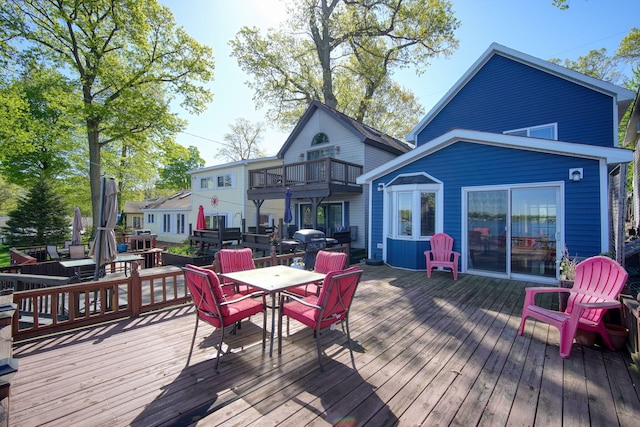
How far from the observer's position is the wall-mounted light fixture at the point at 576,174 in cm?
561

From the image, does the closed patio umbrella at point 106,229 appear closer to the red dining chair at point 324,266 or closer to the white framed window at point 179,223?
the red dining chair at point 324,266

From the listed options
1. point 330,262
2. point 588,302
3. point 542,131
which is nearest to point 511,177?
point 542,131

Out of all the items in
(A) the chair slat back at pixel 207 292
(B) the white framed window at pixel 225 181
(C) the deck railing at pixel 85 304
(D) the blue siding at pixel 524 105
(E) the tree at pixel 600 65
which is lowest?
(C) the deck railing at pixel 85 304

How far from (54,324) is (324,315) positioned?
3.67 m

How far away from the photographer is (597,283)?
137 inches

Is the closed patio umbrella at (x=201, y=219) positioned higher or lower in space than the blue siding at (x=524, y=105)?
lower

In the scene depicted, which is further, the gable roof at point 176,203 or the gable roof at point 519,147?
the gable roof at point 176,203

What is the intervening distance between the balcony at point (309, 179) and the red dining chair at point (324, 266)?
6318 millimetres

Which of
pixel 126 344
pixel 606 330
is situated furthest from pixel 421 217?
pixel 126 344

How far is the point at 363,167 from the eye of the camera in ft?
40.8

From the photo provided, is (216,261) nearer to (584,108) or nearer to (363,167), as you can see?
(363,167)

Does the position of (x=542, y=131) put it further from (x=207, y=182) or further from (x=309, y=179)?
(x=207, y=182)

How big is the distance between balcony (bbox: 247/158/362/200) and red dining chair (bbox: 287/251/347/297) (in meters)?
6.32

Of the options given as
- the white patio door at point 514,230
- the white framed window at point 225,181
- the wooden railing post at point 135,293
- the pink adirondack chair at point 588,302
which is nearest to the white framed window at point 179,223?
the white framed window at point 225,181
